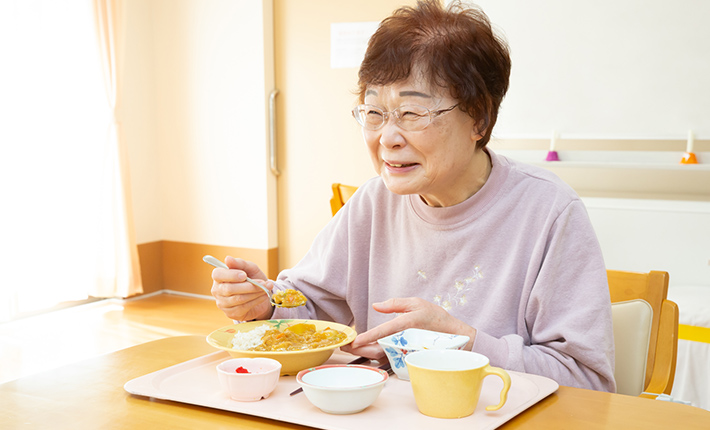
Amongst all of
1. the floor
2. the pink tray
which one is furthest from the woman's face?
the floor

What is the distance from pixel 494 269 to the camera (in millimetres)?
1309

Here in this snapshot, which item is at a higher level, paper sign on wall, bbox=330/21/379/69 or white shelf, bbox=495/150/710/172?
paper sign on wall, bbox=330/21/379/69

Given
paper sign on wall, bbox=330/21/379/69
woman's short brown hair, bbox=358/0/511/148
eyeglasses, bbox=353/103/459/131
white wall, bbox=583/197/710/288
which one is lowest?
white wall, bbox=583/197/710/288

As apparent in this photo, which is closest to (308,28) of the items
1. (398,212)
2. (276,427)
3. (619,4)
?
(619,4)

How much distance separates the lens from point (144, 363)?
1.13 metres

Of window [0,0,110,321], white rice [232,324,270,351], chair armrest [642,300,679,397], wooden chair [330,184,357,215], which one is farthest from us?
window [0,0,110,321]

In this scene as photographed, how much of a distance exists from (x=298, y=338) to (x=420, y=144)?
1.41 ft

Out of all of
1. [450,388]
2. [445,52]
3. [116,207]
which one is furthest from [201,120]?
[450,388]

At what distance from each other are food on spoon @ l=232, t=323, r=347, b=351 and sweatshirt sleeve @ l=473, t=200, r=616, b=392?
0.24 meters

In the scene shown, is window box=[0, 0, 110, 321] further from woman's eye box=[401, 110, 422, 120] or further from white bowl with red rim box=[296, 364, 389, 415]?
white bowl with red rim box=[296, 364, 389, 415]

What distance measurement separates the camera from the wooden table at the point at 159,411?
0.86 m

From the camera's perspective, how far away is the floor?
3.37 meters

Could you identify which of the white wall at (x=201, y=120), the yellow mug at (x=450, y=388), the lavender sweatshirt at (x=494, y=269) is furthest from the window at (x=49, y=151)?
the yellow mug at (x=450, y=388)

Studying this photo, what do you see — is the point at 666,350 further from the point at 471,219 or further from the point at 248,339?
the point at 248,339
